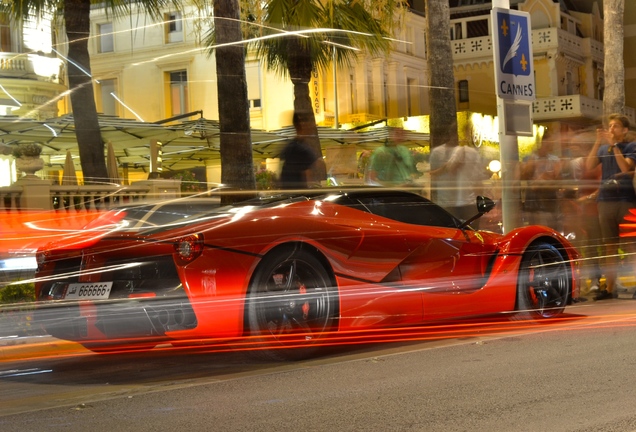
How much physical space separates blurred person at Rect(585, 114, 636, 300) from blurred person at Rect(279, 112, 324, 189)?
3.64 meters

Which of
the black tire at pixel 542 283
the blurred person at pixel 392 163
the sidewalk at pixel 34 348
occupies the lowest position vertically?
the sidewalk at pixel 34 348

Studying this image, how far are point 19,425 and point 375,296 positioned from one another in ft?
9.01

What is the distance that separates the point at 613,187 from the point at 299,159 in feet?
12.6

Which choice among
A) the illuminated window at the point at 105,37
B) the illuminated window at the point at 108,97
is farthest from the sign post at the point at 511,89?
the illuminated window at the point at 108,97

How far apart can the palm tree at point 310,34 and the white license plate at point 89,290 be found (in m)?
2.04

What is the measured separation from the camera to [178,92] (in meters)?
7.21

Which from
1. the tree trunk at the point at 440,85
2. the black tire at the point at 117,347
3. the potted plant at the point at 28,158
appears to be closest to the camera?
the black tire at the point at 117,347

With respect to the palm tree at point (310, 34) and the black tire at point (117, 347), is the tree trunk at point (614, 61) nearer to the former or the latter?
the palm tree at point (310, 34)

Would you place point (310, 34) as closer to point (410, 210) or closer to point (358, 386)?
point (410, 210)

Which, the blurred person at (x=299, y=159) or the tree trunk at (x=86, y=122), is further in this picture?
the blurred person at (x=299, y=159)

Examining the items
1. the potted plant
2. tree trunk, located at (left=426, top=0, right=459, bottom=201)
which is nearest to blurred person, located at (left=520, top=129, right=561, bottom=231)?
tree trunk, located at (left=426, top=0, right=459, bottom=201)

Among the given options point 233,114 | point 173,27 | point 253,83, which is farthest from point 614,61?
point 173,27

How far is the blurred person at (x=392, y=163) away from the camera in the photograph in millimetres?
8023

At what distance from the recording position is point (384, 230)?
276 inches
